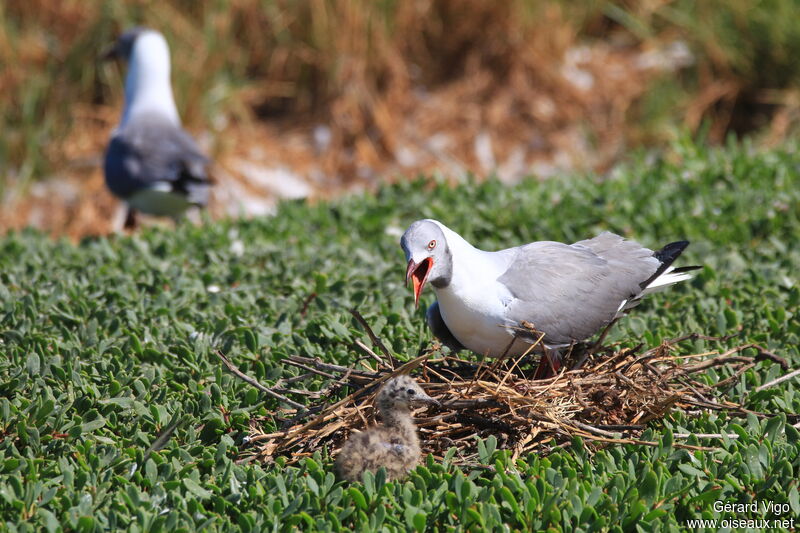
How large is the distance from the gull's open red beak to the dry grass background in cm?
515

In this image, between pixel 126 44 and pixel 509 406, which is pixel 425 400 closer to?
pixel 509 406

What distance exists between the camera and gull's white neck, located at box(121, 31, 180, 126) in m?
7.41

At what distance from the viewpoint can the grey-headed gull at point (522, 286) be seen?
3.64m

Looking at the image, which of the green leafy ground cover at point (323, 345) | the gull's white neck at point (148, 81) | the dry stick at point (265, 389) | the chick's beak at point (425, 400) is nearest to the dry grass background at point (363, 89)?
the gull's white neck at point (148, 81)

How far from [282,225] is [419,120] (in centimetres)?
395

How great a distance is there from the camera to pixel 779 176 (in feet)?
21.7

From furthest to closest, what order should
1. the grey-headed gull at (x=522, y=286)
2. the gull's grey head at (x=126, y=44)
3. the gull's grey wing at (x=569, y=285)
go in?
the gull's grey head at (x=126, y=44) < the gull's grey wing at (x=569, y=285) < the grey-headed gull at (x=522, y=286)

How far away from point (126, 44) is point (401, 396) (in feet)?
18.1

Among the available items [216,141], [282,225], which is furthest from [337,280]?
[216,141]

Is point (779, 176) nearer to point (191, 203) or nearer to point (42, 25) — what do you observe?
point (191, 203)

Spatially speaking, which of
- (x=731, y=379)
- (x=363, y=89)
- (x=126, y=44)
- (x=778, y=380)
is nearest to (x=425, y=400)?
(x=731, y=379)

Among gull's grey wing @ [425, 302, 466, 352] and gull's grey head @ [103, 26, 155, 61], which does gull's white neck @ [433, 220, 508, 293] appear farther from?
gull's grey head @ [103, 26, 155, 61]

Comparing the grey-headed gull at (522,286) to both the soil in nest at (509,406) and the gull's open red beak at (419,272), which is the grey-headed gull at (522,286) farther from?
the soil in nest at (509,406)

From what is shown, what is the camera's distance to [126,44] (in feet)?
25.7
